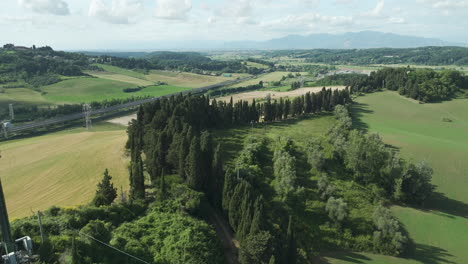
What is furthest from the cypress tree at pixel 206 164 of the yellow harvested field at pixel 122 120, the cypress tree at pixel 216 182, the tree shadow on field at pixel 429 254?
the yellow harvested field at pixel 122 120

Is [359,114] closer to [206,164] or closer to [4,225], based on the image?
[206,164]

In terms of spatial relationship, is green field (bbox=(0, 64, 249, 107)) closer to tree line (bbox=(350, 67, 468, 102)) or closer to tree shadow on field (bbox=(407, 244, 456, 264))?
tree line (bbox=(350, 67, 468, 102))

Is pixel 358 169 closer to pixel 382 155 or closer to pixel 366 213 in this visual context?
pixel 382 155

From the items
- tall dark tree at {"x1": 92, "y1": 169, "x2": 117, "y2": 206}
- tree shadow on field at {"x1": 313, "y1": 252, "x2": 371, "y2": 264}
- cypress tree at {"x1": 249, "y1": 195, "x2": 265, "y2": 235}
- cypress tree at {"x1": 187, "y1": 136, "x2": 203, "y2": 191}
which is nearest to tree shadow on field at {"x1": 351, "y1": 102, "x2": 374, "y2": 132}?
tree shadow on field at {"x1": 313, "y1": 252, "x2": 371, "y2": 264}

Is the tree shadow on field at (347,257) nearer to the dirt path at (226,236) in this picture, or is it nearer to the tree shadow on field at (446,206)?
the dirt path at (226,236)

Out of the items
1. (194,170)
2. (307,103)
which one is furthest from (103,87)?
(194,170)

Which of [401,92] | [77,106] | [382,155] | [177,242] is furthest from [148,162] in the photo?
[401,92]
